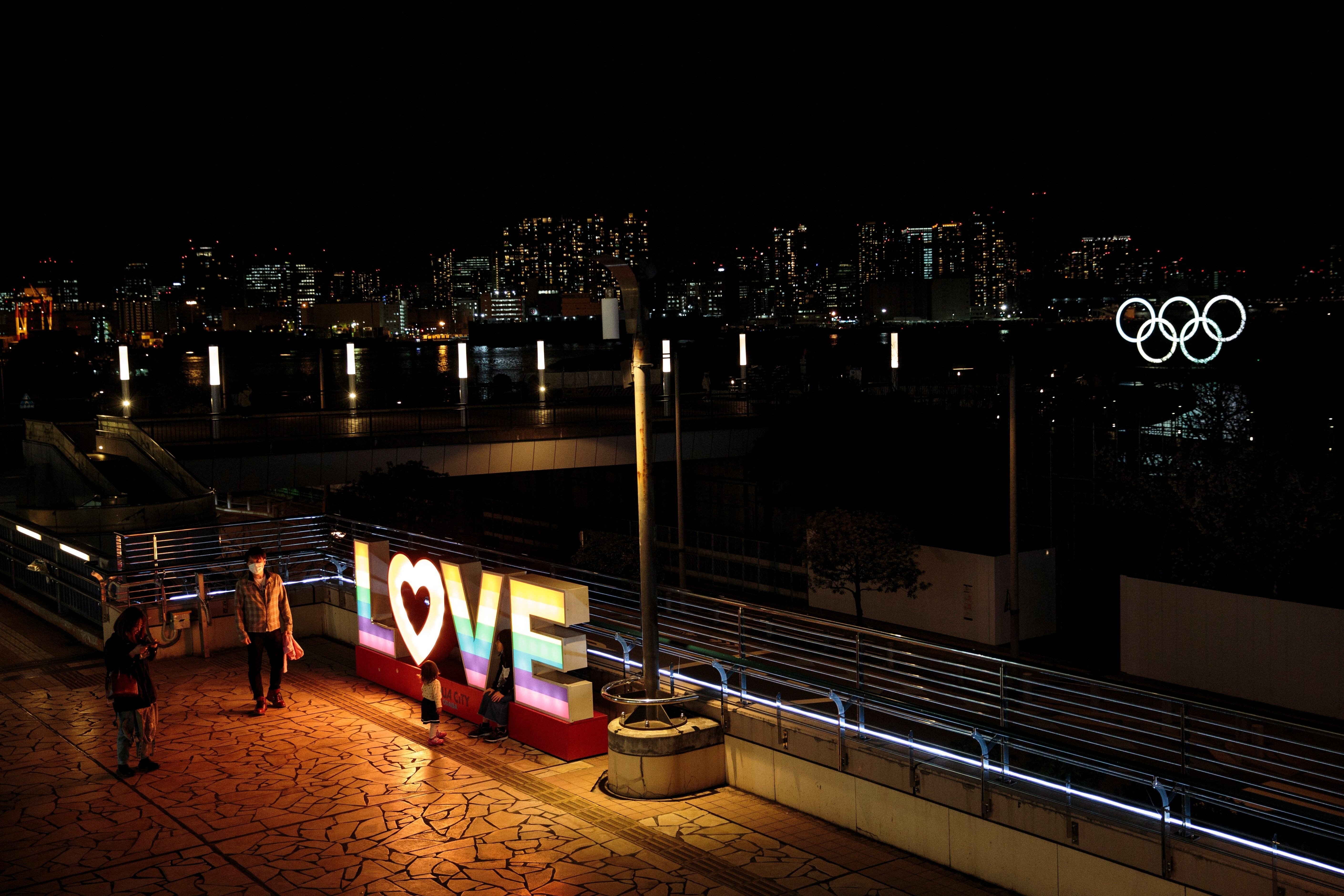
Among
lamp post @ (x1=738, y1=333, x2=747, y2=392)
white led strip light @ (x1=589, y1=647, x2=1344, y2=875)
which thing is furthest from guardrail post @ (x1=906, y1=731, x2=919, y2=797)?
lamp post @ (x1=738, y1=333, x2=747, y2=392)

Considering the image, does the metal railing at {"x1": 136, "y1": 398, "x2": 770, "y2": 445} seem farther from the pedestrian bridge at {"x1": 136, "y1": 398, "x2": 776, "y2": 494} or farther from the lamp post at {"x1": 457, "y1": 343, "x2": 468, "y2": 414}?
the lamp post at {"x1": 457, "y1": 343, "x2": 468, "y2": 414}

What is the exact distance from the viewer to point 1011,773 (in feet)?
26.2

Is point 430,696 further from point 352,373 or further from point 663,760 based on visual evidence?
point 352,373

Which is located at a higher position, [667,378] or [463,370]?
[463,370]

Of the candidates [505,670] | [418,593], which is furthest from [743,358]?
[505,670]

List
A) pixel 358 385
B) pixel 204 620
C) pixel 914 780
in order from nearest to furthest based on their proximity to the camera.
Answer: pixel 914 780 → pixel 204 620 → pixel 358 385

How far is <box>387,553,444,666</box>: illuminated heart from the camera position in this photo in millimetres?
11969

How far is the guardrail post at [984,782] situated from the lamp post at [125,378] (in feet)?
94.1

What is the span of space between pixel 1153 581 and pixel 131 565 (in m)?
18.3

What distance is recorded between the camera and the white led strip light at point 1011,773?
642 centimetres

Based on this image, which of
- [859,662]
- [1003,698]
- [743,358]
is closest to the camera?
[1003,698]

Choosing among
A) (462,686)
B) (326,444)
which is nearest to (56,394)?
(326,444)

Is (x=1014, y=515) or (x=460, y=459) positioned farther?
(x=460, y=459)

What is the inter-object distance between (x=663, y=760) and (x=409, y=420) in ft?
103
